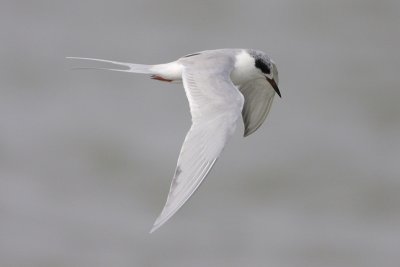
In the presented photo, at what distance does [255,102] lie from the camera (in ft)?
17.0

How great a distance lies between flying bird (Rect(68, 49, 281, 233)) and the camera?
3863 mm

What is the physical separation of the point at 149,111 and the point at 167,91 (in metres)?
0.31

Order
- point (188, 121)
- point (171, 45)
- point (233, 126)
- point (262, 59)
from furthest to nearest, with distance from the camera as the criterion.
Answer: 1. point (171, 45)
2. point (188, 121)
3. point (262, 59)
4. point (233, 126)

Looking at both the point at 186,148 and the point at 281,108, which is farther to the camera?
the point at 281,108

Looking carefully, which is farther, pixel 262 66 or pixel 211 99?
pixel 262 66

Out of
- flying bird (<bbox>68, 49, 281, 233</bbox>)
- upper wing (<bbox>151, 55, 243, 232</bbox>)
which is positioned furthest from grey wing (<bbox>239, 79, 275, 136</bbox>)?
upper wing (<bbox>151, 55, 243, 232</bbox>)

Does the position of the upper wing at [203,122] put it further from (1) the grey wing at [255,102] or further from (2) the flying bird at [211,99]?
(1) the grey wing at [255,102]

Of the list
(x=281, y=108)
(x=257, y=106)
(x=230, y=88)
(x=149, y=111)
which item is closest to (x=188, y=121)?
(x=149, y=111)

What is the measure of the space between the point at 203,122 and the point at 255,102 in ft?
3.17

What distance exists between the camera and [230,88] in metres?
4.52

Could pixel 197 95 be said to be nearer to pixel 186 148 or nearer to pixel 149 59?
pixel 186 148

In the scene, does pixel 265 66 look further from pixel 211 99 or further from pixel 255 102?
pixel 211 99

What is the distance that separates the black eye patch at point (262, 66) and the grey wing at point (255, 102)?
0.26ft

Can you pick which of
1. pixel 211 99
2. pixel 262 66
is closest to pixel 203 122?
pixel 211 99
